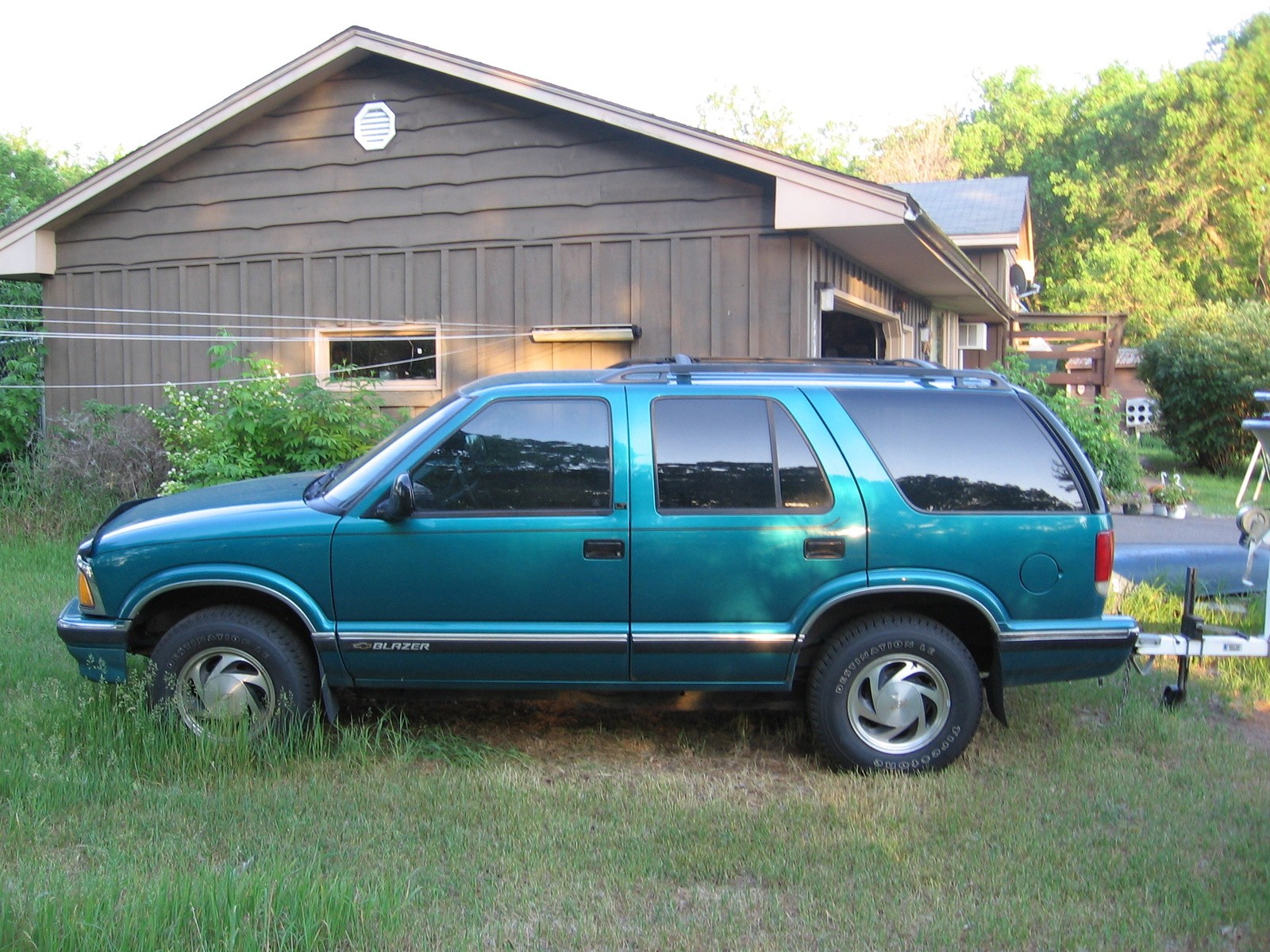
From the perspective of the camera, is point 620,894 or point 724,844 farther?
point 724,844

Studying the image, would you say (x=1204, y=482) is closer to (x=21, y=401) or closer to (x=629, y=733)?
(x=629, y=733)

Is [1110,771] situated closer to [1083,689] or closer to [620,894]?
[1083,689]

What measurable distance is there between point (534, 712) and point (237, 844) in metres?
1.99

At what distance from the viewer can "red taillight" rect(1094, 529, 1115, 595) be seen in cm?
477

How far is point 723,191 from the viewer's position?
9.31 m

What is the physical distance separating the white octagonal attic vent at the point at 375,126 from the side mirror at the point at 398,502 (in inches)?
263

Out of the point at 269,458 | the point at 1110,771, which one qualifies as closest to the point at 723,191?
the point at 269,458

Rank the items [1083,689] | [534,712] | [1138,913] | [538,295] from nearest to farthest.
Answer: [1138,913] < [534,712] < [1083,689] < [538,295]

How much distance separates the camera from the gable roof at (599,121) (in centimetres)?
854

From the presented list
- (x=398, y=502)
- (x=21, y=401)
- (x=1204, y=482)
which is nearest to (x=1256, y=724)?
(x=398, y=502)

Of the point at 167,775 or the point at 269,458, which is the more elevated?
the point at 269,458

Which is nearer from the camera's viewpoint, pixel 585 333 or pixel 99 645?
pixel 99 645

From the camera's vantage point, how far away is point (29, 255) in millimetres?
11711

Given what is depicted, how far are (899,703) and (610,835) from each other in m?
1.46
